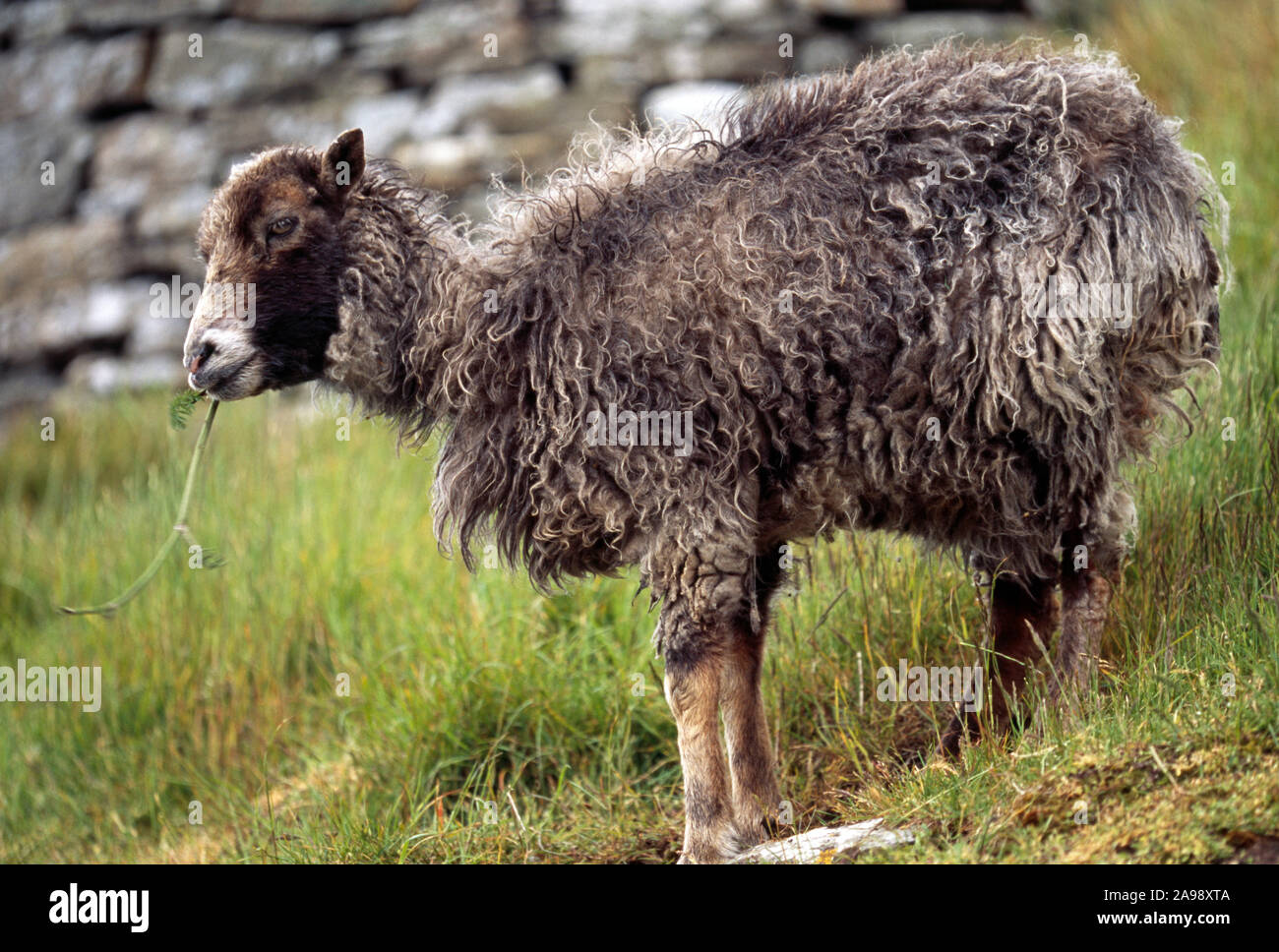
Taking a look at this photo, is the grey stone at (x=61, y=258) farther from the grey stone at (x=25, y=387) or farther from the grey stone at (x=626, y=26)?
the grey stone at (x=626, y=26)

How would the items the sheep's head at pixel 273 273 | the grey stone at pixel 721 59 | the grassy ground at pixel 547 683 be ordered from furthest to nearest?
the grey stone at pixel 721 59 < the sheep's head at pixel 273 273 < the grassy ground at pixel 547 683

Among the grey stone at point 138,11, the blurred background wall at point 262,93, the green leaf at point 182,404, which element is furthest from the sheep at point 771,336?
the grey stone at point 138,11

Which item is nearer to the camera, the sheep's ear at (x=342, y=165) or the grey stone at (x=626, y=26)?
the sheep's ear at (x=342, y=165)

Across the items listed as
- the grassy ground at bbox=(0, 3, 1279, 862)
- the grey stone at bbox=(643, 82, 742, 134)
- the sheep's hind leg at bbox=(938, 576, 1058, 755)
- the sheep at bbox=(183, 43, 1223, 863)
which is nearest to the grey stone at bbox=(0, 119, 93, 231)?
the grassy ground at bbox=(0, 3, 1279, 862)

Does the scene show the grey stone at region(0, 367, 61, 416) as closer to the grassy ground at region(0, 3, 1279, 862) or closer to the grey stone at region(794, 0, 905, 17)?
the grassy ground at region(0, 3, 1279, 862)

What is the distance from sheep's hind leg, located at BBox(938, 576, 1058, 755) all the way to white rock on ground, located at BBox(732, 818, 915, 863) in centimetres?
62

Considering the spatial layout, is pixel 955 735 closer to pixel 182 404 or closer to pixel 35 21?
pixel 182 404

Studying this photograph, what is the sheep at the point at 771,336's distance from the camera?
166 inches

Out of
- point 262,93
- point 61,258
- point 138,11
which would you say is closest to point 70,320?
point 61,258

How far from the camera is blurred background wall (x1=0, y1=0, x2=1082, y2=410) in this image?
396 inches

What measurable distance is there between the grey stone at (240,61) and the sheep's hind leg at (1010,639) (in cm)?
759

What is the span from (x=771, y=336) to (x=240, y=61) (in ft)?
25.8

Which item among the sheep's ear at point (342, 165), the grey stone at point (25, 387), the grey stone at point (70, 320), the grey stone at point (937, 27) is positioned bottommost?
the grey stone at point (25, 387)

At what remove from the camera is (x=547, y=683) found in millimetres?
5742
